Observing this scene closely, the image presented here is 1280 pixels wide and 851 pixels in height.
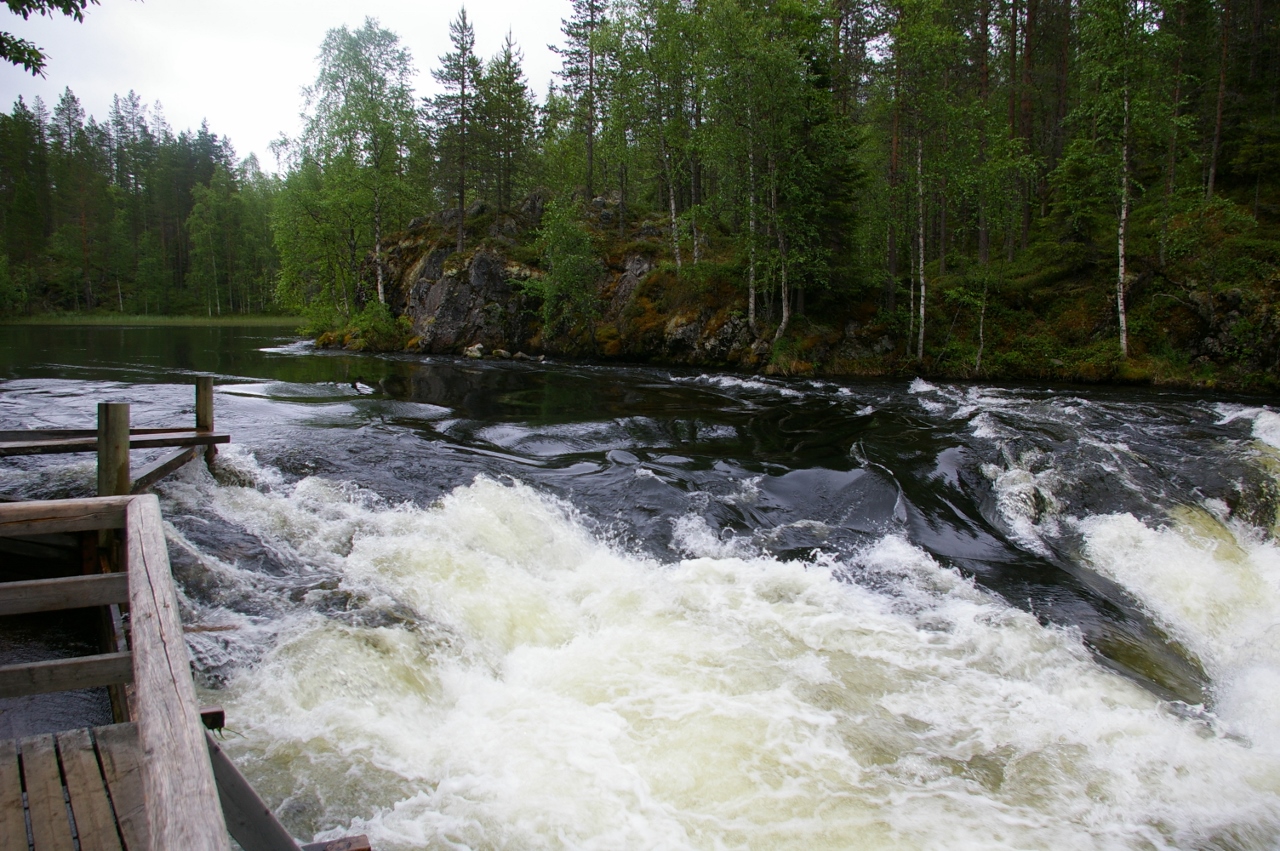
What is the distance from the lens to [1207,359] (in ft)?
62.1

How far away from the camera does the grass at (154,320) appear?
5626 cm

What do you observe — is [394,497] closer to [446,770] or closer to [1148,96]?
[446,770]

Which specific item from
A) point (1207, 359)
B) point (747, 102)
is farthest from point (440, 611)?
point (1207, 359)

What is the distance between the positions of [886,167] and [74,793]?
30449 millimetres

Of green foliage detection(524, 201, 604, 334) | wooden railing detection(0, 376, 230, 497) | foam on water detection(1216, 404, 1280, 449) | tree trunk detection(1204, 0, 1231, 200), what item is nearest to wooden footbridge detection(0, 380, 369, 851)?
wooden railing detection(0, 376, 230, 497)

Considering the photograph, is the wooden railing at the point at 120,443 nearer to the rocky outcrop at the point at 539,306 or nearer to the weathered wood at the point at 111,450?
the weathered wood at the point at 111,450

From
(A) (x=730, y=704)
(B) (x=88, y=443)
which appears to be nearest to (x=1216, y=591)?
(A) (x=730, y=704)

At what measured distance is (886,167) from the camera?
1086 inches

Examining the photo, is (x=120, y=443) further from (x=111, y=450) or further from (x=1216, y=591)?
(x=1216, y=591)

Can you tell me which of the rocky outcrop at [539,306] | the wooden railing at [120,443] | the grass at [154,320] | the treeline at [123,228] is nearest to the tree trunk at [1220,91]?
the rocky outcrop at [539,306]

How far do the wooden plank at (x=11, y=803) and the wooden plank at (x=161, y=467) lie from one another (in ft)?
19.3

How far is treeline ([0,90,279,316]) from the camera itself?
6184 centimetres

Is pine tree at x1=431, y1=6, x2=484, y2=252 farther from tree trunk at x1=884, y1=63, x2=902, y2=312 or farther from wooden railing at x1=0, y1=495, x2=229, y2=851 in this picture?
wooden railing at x1=0, y1=495, x2=229, y2=851

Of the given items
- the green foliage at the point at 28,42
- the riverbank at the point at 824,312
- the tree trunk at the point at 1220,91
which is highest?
the tree trunk at the point at 1220,91
